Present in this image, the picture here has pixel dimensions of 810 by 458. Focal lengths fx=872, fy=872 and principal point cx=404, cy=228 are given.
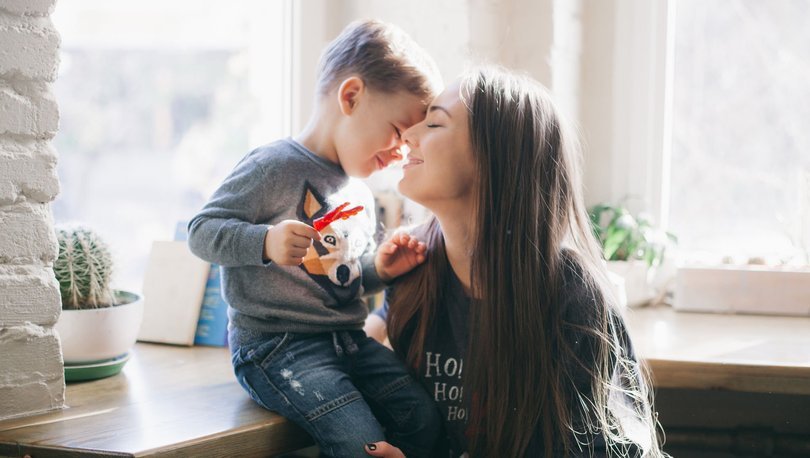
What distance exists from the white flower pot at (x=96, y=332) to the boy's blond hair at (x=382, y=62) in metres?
0.62

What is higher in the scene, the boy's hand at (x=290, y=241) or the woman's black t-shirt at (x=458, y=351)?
the boy's hand at (x=290, y=241)

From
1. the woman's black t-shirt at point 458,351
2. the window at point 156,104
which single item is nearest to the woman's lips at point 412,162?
the woman's black t-shirt at point 458,351

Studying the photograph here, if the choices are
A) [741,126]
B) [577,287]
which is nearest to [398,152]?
[577,287]

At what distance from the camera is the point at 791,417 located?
6.93 feet

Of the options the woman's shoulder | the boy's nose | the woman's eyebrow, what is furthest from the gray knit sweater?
the woman's shoulder

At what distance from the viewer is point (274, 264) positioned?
156 cm

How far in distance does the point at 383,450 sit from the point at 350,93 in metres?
0.64

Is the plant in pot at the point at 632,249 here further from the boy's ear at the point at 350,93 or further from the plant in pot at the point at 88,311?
the plant in pot at the point at 88,311

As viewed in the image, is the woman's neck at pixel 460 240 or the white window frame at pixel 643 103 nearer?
the woman's neck at pixel 460 240

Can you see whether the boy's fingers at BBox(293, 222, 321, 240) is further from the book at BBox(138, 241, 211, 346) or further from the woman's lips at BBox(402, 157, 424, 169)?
the book at BBox(138, 241, 211, 346)

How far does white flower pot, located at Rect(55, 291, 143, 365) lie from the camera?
1.69 metres

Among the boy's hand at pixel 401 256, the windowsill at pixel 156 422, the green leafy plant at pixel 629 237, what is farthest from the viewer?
the green leafy plant at pixel 629 237

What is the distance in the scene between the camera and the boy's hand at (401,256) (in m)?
1.68

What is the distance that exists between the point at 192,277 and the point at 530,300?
3.00ft
